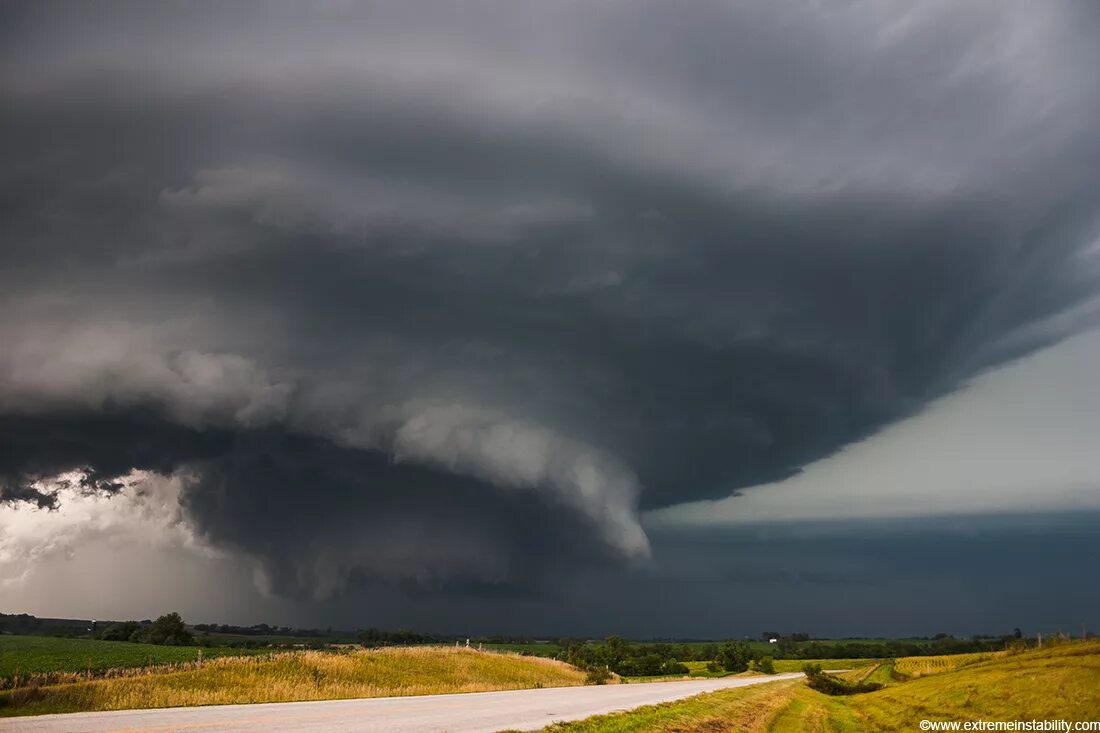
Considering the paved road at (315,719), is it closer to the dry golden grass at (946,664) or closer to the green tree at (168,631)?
the dry golden grass at (946,664)

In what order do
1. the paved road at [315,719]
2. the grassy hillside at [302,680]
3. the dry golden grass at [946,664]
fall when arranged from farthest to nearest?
the dry golden grass at [946,664] < the grassy hillside at [302,680] < the paved road at [315,719]

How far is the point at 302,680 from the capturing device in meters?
47.9

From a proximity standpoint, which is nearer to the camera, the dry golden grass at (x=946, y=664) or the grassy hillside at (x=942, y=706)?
the grassy hillside at (x=942, y=706)

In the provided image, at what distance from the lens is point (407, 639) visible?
7072 inches

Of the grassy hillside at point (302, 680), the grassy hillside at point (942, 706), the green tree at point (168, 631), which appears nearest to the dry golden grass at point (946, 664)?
the grassy hillside at point (942, 706)

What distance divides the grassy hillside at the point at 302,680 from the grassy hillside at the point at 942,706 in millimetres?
20881

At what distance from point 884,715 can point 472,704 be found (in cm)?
2073

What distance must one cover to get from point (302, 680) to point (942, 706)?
130ft

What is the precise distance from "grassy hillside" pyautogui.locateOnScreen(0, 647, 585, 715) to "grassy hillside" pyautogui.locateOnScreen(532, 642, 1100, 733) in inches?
822

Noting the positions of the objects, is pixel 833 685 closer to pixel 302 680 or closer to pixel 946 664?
pixel 946 664

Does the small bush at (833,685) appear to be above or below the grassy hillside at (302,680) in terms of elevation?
below

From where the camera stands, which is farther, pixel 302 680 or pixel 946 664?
pixel 302 680

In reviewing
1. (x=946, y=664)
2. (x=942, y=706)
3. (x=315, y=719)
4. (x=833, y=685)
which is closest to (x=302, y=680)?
(x=315, y=719)

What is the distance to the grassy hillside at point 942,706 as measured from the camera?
1908 centimetres
